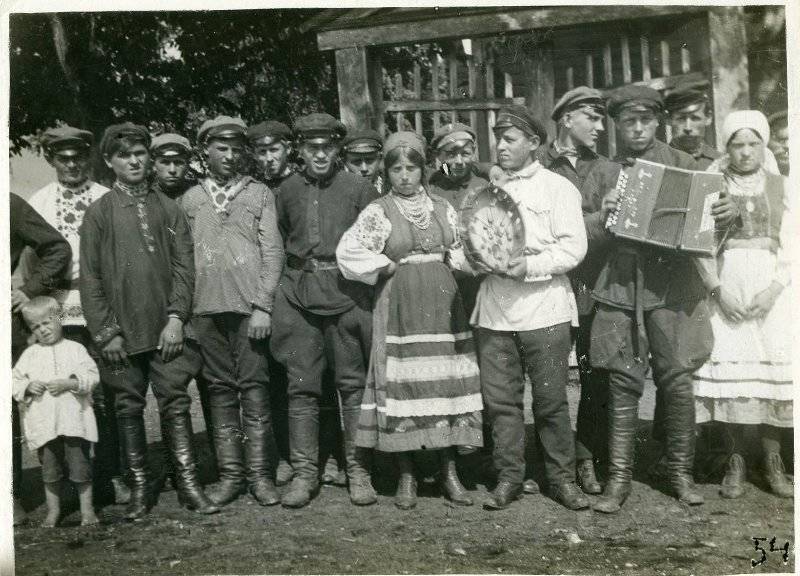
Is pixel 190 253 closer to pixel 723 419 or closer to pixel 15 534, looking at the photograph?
pixel 15 534

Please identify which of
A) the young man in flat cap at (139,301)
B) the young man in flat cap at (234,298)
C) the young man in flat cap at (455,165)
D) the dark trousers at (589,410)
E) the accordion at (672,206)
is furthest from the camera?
the young man in flat cap at (455,165)

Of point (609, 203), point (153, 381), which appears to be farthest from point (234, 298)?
point (609, 203)

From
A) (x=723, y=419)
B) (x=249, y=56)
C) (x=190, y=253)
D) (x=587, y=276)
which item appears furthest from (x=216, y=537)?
(x=249, y=56)

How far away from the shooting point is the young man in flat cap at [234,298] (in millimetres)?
4340

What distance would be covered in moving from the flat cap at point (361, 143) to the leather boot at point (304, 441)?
1.75 meters

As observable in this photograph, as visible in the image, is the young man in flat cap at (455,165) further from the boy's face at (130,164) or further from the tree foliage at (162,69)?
the boy's face at (130,164)

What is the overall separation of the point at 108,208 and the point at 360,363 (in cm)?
169

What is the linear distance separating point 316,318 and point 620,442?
6.10 feet

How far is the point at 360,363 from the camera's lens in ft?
14.5

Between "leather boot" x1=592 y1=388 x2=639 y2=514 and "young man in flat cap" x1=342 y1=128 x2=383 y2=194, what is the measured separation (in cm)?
218

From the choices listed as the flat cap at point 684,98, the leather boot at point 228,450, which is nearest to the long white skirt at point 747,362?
the flat cap at point 684,98

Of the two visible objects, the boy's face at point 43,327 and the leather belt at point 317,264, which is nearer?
the boy's face at point 43,327

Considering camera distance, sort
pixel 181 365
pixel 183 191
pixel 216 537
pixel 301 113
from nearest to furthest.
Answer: pixel 216 537
pixel 181 365
pixel 183 191
pixel 301 113

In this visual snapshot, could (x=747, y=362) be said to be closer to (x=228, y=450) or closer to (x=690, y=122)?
(x=690, y=122)
